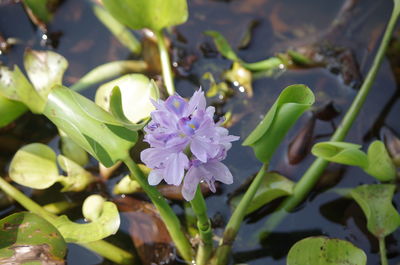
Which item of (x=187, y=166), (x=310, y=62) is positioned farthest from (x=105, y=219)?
(x=310, y=62)

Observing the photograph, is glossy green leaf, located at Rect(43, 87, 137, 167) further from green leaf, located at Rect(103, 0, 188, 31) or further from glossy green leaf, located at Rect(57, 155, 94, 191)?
green leaf, located at Rect(103, 0, 188, 31)

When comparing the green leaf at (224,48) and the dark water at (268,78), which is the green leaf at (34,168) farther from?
the green leaf at (224,48)

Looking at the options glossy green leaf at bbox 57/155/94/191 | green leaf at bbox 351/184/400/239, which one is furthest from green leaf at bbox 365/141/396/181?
glossy green leaf at bbox 57/155/94/191

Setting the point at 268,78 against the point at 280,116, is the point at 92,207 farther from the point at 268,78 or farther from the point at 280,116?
the point at 268,78

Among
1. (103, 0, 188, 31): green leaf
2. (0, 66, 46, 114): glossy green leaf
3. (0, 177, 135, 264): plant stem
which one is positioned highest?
(103, 0, 188, 31): green leaf

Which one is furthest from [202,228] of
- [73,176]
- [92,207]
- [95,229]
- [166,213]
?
[73,176]
